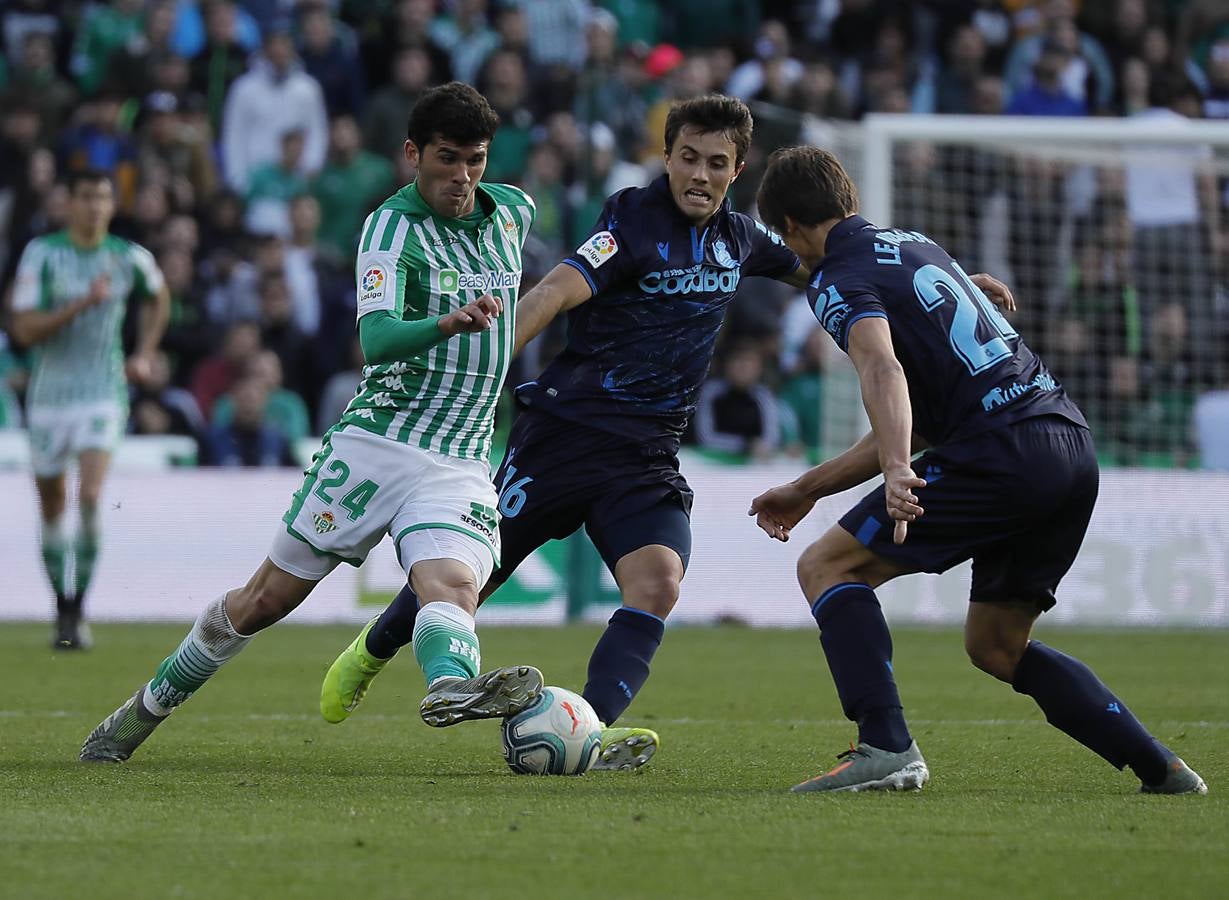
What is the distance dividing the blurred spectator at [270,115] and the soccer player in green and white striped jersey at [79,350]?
531 cm

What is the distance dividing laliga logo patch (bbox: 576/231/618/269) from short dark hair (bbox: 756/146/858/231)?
0.78m

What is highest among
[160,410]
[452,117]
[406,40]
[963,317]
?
[406,40]

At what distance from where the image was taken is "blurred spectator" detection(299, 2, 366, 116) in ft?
54.7

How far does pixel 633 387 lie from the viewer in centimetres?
640

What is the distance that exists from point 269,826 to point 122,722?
61.5 inches

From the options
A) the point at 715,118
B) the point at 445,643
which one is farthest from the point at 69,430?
the point at 445,643

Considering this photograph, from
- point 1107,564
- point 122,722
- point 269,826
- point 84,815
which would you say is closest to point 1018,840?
point 269,826

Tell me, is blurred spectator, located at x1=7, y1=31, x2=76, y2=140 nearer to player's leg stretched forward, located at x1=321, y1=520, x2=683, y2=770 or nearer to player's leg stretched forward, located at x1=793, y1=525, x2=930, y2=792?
player's leg stretched forward, located at x1=321, y1=520, x2=683, y2=770

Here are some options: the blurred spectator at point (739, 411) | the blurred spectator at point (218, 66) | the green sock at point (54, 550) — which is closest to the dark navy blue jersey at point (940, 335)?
the green sock at point (54, 550)

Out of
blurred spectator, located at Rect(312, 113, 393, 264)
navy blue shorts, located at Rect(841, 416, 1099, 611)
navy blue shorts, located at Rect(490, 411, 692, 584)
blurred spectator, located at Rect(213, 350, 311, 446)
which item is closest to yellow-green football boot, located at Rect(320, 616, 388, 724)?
navy blue shorts, located at Rect(490, 411, 692, 584)

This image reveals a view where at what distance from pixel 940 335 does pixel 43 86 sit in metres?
13.0

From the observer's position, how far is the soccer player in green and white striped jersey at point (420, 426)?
5.45m

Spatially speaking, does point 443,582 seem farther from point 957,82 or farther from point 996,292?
point 957,82

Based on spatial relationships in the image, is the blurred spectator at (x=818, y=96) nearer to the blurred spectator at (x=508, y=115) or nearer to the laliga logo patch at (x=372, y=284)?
the blurred spectator at (x=508, y=115)
